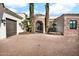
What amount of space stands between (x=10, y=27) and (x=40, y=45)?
1756 millimetres

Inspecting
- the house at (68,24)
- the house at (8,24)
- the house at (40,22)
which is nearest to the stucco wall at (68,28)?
the house at (68,24)

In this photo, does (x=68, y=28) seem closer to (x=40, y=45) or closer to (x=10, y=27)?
(x=40, y=45)

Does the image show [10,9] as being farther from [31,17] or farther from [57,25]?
[57,25]

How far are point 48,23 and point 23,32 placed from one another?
3.08 ft

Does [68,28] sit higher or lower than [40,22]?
lower

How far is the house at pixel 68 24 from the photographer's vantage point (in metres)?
6.74

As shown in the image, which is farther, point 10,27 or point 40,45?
point 10,27

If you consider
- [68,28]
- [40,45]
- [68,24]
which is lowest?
[40,45]

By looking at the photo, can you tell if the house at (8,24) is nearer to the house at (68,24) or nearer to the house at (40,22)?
the house at (40,22)

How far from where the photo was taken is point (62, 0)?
6398 mm

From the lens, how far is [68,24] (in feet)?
22.4

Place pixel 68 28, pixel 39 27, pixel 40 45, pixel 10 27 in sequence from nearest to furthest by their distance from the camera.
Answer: pixel 40 45 → pixel 68 28 → pixel 39 27 → pixel 10 27

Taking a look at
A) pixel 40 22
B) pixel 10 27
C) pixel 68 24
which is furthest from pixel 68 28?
pixel 10 27

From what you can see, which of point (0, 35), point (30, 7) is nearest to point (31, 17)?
point (30, 7)
